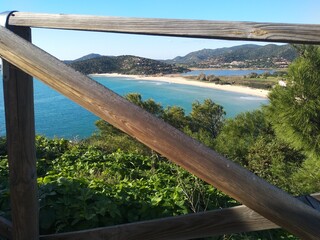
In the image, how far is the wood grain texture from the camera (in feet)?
4.37

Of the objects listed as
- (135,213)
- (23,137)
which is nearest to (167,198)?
(135,213)

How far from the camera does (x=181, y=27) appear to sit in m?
1.01

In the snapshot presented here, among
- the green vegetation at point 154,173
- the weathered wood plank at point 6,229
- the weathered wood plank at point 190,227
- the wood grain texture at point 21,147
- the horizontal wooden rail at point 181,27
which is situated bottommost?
the green vegetation at point 154,173

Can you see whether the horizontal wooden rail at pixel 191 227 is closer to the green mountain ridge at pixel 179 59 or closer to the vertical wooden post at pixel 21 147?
the vertical wooden post at pixel 21 147

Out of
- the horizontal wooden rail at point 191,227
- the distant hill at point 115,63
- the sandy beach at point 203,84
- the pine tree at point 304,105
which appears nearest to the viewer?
the horizontal wooden rail at point 191,227

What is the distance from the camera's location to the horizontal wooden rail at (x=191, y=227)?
1331mm

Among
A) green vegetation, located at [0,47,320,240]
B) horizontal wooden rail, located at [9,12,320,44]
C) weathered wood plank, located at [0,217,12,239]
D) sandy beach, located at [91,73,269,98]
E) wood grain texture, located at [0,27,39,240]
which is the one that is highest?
horizontal wooden rail, located at [9,12,320,44]

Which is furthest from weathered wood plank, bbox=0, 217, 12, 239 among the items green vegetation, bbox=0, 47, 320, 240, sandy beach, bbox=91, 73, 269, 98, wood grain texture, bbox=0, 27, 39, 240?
sandy beach, bbox=91, 73, 269, 98

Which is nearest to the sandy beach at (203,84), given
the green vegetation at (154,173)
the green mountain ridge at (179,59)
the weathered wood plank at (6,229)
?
the green mountain ridge at (179,59)

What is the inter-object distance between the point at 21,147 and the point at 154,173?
402 centimetres

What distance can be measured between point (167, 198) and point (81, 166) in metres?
2.69

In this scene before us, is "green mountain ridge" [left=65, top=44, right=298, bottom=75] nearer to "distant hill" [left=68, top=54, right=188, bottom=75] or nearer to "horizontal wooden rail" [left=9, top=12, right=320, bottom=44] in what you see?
"distant hill" [left=68, top=54, right=188, bottom=75]

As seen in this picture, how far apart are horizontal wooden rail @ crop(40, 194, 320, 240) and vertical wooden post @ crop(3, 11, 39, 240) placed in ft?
0.52

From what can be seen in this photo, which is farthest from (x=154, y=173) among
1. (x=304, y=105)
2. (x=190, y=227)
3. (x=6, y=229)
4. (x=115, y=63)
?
(x=115, y=63)
